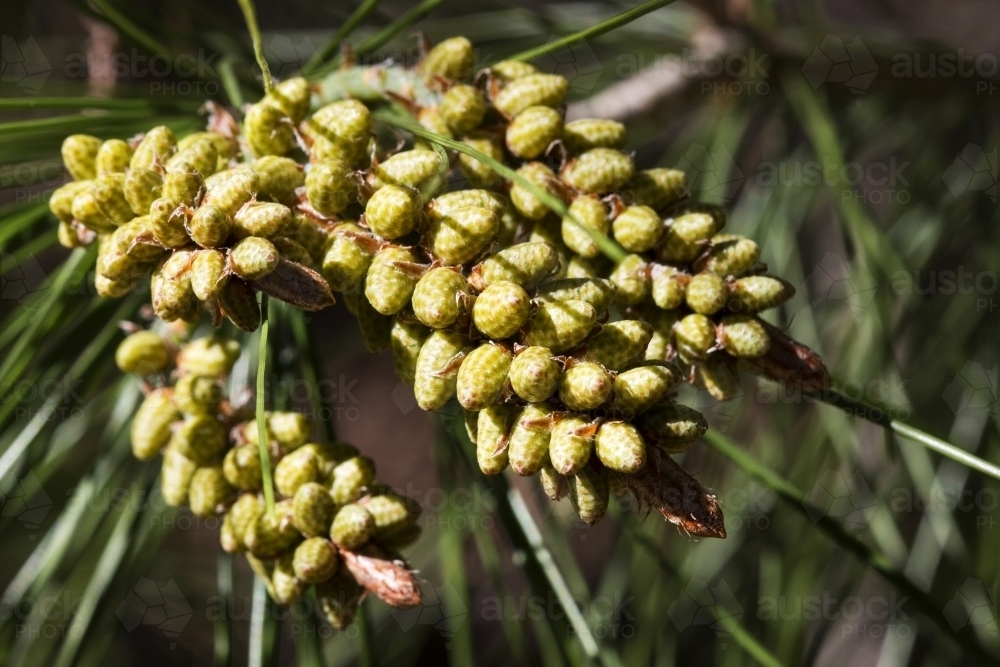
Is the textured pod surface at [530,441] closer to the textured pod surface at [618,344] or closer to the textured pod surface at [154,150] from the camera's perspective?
the textured pod surface at [618,344]

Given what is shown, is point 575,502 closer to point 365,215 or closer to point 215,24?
point 365,215

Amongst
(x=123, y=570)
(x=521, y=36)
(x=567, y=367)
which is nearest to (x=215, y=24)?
(x=521, y=36)

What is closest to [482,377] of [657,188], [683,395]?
[657,188]

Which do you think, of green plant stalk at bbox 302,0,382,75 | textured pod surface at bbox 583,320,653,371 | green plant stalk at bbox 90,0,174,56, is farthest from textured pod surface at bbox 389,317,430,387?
green plant stalk at bbox 90,0,174,56

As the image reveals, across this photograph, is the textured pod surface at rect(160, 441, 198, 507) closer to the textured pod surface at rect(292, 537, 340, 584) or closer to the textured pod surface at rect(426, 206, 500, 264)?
the textured pod surface at rect(292, 537, 340, 584)

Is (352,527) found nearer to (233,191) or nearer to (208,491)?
(208,491)
